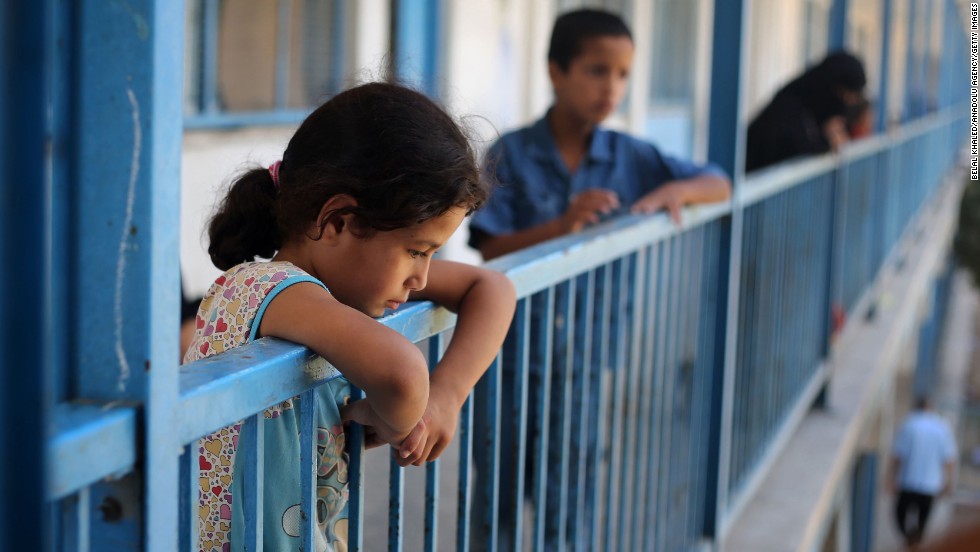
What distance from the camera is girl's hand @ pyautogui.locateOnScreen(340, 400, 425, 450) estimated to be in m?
1.28

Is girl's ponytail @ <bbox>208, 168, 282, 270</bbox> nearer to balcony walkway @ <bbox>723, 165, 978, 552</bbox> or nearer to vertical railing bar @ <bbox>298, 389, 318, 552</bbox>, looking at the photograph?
vertical railing bar @ <bbox>298, 389, 318, 552</bbox>

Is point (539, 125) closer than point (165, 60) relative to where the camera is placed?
No

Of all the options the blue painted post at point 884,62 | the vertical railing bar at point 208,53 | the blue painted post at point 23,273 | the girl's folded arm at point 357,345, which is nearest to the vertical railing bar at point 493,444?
the girl's folded arm at point 357,345

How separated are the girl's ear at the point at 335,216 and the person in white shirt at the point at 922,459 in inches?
437

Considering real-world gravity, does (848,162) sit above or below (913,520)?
above

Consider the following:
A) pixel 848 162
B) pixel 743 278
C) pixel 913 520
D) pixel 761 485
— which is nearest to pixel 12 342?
pixel 743 278

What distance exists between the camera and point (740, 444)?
12.9ft

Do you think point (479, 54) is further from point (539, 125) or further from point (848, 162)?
point (539, 125)

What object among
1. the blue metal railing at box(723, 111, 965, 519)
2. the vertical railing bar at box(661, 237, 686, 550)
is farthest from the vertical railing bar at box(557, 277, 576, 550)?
the blue metal railing at box(723, 111, 965, 519)

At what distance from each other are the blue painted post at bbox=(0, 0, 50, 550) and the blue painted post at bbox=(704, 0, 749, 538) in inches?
116

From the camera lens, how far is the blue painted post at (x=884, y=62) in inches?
342

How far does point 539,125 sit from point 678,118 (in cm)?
941

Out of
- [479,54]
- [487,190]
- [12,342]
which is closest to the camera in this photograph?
[12,342]

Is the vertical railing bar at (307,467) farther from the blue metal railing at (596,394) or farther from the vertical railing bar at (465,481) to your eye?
the vertical railing bar at (465,481)
